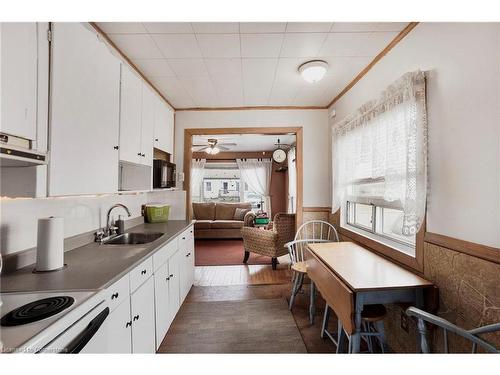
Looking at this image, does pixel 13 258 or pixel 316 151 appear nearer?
pixel 13 258

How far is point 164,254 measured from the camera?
203 centimetres

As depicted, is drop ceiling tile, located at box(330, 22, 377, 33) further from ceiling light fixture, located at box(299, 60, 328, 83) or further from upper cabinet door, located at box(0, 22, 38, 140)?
upper cabinet door, located at box(0, 22, 38, 140)

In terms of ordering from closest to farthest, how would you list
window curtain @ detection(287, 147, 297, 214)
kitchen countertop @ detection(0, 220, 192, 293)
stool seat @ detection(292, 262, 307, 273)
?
kitchen countertop @ detection(0, 220, 192, 293) → stool seat @ detection(292, 262, 307, 273) → window curtain @ detection(287, 147, 297, 214)

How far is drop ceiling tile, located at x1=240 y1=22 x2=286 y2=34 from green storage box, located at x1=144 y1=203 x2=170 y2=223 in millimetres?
2200

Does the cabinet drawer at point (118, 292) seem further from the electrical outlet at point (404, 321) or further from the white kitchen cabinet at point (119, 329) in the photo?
the electrical outlet at point (404, 321)

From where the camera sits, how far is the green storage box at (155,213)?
3.01 meters

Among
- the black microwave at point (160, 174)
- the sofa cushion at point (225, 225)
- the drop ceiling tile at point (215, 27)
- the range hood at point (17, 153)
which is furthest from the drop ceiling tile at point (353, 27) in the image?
the sofa cushion at point (225, 225)

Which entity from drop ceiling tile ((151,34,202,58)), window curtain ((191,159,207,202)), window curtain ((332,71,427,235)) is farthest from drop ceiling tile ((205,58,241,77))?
window curtain ((191,159,207,202))

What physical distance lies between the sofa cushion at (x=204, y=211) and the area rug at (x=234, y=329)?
12.5ft

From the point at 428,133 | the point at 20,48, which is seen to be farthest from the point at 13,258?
the point at 428,133

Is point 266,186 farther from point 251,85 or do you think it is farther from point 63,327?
point 63,327

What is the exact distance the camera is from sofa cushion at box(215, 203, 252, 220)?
6461mm

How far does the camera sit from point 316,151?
3414 millimetres

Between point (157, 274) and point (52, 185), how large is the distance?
1.01 metres
